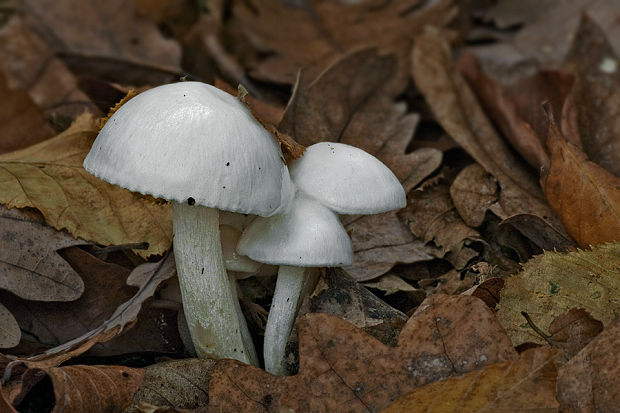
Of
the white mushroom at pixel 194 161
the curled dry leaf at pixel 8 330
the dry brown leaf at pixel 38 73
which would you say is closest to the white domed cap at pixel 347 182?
the white mushroom at pixel 194 161

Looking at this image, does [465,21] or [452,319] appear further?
[465,21]

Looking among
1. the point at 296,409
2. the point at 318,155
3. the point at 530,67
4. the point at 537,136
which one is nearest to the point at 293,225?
the point at 318,155

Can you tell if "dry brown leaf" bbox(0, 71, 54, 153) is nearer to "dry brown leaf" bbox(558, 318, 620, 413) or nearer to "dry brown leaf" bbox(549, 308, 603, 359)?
"dry brown leaf" bbox(549, 308, 603, 359)

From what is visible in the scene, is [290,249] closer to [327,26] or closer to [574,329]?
[574,329]

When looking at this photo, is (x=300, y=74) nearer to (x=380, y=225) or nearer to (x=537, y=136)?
(x=380, y=225)

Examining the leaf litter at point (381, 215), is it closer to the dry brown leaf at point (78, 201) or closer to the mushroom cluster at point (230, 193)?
the dry brown leaf at point (78, 201)
